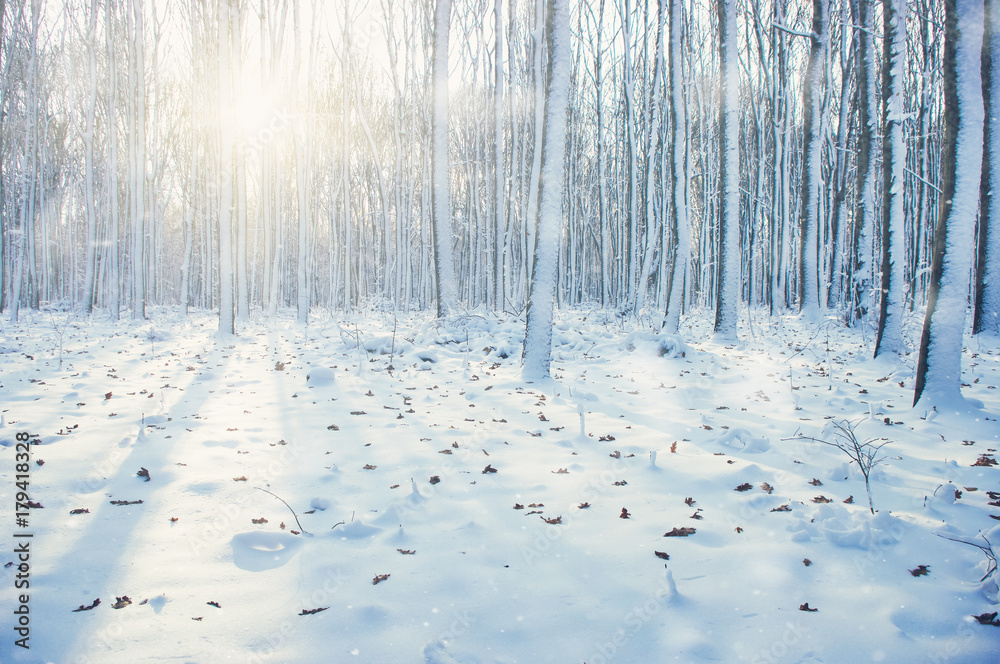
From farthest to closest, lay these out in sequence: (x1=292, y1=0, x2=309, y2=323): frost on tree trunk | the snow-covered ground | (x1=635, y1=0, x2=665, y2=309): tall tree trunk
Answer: (x1=292, y1=0, x2=309, y2=323): frost on tree trunk < (x1=635, y1=0, x2=665, y2=309): tall tree trunk < the snow-covered ground

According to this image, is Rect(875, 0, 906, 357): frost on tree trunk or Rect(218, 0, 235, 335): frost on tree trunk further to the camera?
Rect(218, 0, 235, 335): frost on tree trunk

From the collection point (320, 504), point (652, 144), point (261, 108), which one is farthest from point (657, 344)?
point (261, 108)

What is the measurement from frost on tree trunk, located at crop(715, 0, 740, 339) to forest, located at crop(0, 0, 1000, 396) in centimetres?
5

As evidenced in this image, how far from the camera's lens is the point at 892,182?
6.63m

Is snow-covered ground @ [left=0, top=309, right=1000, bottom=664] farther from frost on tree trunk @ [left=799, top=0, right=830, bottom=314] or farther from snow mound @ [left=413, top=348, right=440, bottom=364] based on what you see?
frost on tree trunk @ [left=799, top=0, right=830, bottom=314]

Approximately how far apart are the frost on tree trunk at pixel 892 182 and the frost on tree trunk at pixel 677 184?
10.4 feet

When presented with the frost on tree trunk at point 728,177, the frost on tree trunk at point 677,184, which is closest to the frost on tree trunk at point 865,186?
the frost on tree trunk at point 728,177

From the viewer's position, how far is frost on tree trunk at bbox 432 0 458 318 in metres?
9.16

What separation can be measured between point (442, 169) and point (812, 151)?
326 inches

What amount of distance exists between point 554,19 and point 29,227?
2099 cm

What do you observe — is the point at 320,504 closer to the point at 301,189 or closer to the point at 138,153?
the point at 301,189

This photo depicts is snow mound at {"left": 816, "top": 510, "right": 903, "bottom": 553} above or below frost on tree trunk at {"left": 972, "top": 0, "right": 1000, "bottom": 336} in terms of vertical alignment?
below

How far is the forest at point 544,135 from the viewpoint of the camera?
20.8ft

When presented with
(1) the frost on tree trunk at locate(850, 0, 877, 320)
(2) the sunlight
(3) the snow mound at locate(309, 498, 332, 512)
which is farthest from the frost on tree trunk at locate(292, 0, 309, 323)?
(1) the frost on tree trunk at locate(850, 0, 877, 320)
